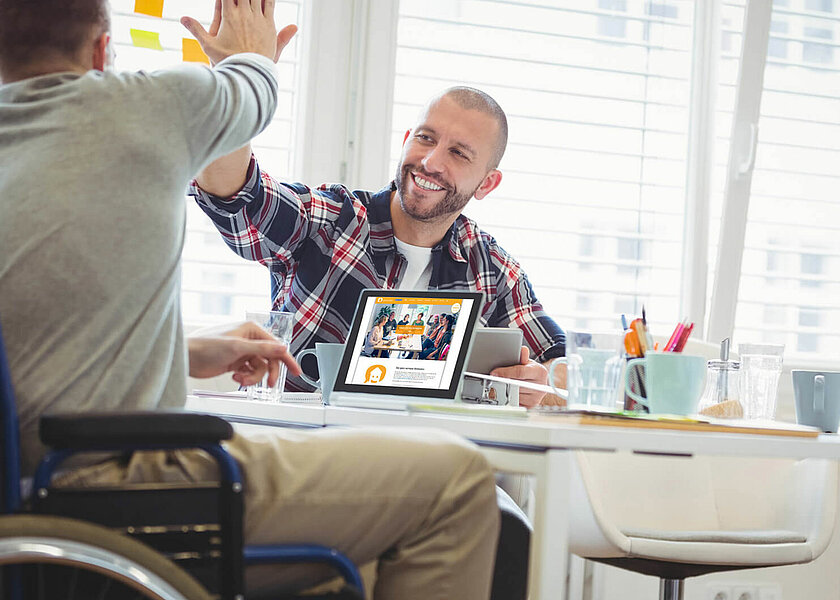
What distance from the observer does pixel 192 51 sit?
268 cm

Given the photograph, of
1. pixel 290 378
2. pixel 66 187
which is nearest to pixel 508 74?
pixel 290 378

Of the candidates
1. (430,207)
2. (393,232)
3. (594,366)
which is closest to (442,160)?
(430,207)

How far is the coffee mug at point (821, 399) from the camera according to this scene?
1.65 m

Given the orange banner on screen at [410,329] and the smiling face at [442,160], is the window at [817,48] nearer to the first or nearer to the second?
the smiling face at [442,160]

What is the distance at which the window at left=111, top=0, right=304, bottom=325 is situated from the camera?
2.75 metres

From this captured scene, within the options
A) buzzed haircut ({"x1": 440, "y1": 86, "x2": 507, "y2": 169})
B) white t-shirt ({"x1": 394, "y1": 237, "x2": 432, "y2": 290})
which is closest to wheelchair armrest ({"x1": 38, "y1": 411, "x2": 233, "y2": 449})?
white t-shirt ({"x1": 394, "y1": 237, "x2": 432, "y2": 290})

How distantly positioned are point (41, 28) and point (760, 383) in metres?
1.37

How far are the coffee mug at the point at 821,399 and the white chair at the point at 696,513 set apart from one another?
1.01 ft

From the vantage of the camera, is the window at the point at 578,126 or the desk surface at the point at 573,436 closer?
the desk surface at the point at 573,436

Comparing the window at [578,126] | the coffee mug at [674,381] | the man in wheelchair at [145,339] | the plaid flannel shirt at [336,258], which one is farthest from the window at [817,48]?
the man in wheelchair at [145,339]

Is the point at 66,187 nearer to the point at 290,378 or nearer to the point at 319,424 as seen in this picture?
the point at 319,424

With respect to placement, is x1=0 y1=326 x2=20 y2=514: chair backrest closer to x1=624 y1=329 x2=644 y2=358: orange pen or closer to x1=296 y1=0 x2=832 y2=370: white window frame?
x1=624 y1=329 x2=644 y2=358: orange pen

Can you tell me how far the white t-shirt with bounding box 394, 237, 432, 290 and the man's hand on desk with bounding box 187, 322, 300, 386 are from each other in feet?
3.20

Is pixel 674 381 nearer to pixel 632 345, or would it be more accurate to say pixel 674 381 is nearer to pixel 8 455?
pixel 632 345
